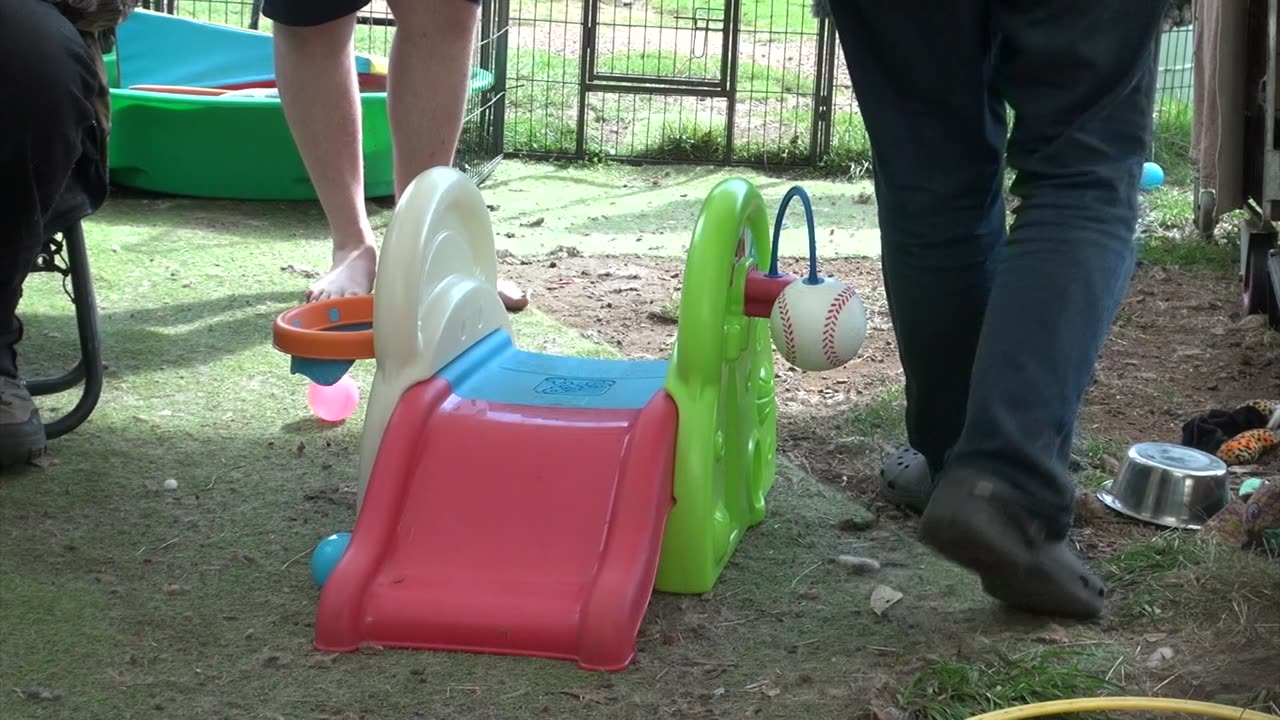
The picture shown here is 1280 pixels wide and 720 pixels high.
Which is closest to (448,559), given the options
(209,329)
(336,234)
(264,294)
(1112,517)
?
(1112,517)

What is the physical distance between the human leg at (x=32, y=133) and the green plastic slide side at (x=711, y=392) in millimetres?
825

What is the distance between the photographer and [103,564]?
174cm

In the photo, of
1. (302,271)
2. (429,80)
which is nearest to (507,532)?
(429,80)

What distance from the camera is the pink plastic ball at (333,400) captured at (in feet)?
7.39

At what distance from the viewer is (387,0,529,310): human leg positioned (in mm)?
2428

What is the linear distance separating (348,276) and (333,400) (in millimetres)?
300

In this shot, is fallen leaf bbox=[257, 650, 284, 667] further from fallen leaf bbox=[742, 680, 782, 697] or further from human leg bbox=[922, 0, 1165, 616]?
human leg bbox=[922, 0, 1165, 616]

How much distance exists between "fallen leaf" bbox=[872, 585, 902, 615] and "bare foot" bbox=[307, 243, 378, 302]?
113 cm

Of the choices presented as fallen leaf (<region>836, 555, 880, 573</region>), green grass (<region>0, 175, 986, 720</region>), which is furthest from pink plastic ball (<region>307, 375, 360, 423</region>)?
fallen leaf (<region>836, 555, 880, 573</region>)

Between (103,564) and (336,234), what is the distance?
94cm

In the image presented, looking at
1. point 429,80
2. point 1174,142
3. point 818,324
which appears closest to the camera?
point 818,324

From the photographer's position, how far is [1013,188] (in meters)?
1.54

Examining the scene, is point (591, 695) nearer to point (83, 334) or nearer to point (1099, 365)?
point (83, 334)

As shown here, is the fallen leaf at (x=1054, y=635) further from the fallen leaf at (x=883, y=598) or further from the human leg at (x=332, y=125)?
the human leg at (x=332, y=125)
